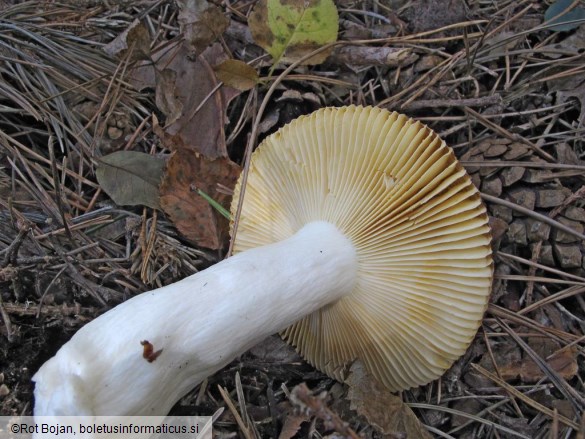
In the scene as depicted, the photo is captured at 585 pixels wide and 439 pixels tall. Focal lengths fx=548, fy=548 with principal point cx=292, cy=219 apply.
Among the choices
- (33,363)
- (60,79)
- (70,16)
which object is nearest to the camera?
(33,363)

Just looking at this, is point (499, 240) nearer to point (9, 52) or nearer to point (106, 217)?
point (106, 217)

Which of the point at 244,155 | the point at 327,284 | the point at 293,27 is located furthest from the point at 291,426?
the point at 293,27

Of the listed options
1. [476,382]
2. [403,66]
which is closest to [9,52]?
[403,66]

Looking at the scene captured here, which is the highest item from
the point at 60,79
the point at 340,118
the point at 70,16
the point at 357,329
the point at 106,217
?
the point at 70,16

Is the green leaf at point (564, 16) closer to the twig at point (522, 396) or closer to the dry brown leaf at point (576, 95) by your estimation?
the dry brown leaf at point (576, 95)

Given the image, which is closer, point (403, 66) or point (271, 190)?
point (271, 190)

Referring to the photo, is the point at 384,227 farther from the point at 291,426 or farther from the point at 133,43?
the point at 133,43

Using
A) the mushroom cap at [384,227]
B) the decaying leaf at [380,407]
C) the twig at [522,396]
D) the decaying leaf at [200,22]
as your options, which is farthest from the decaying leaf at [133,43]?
the twig at [522,396]

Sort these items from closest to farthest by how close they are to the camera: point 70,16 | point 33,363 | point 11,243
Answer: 1. point 33,363
2. point 11,243
3. point 70,16

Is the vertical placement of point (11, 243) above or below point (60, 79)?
below
